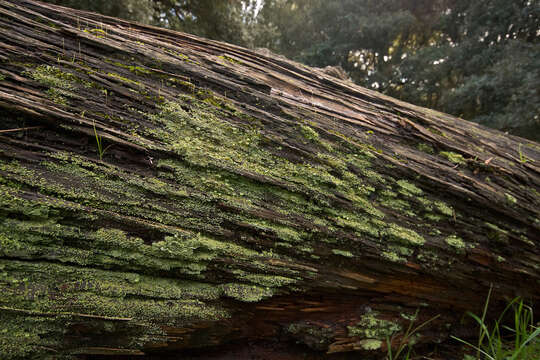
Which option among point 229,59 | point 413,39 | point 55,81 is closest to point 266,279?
point 55,81

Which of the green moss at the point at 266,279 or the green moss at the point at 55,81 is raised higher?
the green moss at the point at 55,81

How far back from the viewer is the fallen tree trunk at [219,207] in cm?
108

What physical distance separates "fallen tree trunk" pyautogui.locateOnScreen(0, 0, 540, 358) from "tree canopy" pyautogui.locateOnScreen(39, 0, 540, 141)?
431 cm

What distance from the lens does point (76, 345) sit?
1.05 m

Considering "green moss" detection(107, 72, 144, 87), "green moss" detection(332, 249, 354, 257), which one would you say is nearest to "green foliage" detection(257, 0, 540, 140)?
"green moss" detection(332, 249, 354, 257)

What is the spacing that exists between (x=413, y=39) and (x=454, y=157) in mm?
10278

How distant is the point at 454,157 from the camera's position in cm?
202

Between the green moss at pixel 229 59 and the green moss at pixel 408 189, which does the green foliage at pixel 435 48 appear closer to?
the green moss at pixel 408 189

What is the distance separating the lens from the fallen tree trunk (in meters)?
1.08

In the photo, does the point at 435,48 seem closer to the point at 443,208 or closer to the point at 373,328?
the point at 443,208

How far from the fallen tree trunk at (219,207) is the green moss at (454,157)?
1 cm

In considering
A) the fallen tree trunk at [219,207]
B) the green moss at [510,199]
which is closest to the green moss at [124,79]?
the fallen tree trunk at [219,207]

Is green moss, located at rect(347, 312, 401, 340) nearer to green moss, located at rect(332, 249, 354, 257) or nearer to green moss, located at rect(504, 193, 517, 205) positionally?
green moss, located at rect(332, 249, 354, 257)

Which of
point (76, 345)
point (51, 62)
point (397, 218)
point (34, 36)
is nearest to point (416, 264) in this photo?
point (397, 218)
